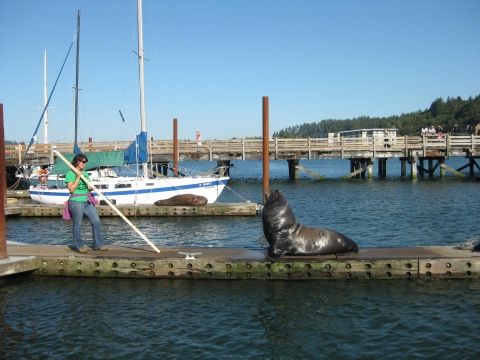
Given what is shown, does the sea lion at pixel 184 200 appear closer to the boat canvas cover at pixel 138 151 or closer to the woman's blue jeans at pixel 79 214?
the boat canvas cover at pixel 138 151

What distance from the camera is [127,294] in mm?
10859

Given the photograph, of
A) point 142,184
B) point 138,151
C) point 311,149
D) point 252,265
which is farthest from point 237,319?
point 311,149

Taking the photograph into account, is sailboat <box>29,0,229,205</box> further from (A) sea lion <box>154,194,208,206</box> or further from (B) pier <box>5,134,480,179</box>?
(B) pier <box>5,134,480,179</box>

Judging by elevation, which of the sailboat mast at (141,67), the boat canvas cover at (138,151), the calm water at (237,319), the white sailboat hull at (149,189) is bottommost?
the calm water at (237,319)

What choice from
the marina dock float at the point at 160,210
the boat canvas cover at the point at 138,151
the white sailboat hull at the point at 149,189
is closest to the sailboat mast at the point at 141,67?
the boat canvas cover at the point at 138,151

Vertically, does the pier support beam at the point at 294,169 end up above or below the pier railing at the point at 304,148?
below

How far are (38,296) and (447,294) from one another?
28.6 ft

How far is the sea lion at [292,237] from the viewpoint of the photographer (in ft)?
37.4

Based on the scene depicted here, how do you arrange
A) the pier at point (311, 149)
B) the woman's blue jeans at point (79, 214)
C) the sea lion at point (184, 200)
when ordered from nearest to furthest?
1. the woman's blue jeans at point (79, 214)
2. the sea lion at point (184, 200)
3. the pier at point (311, 149)

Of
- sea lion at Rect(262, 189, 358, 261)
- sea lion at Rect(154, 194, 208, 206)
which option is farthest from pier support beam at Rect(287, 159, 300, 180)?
sea lion at Rect(262, 189, 358, 261)

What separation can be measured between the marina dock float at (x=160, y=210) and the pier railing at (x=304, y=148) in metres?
18.4

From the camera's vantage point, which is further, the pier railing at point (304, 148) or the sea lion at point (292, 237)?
the pier railing at point (304, 148)

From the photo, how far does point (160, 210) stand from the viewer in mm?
23641

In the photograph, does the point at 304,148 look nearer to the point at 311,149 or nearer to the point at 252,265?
the point at 311,149
